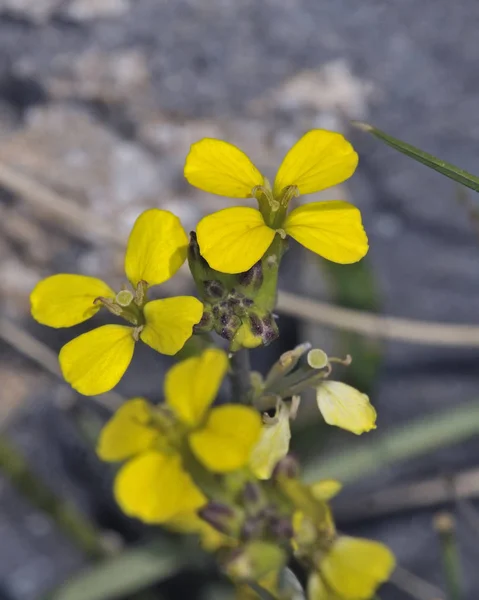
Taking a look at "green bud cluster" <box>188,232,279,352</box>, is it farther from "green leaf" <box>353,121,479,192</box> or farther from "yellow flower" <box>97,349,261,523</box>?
"green leaf" <box>353,121,479,192</box>

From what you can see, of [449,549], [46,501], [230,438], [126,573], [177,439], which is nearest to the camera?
[230,438]

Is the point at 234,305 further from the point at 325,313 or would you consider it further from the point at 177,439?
the point at 325,313

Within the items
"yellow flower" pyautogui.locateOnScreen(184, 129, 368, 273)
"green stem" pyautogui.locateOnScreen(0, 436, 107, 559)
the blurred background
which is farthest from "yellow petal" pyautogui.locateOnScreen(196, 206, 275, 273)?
"green stem" pyautogui.locateOnScreen(0, 436, 107, 559)

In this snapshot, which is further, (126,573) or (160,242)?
(126,573)

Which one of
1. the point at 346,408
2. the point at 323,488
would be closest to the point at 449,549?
the point at 323,488

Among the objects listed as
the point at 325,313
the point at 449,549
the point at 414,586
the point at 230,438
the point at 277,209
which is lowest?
the point at 414,586

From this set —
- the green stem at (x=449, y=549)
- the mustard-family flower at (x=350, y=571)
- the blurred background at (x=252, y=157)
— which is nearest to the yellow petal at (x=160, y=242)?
the mustard-family flower at (x=350, y=571)

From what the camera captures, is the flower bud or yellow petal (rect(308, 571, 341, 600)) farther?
yellow petal (rect(308, 571, 341, 600))
